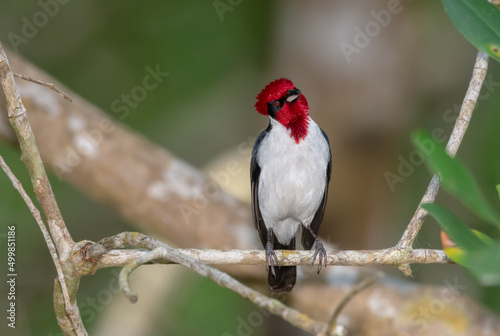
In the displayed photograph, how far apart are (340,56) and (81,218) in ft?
12.0

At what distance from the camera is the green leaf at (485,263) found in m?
1.28

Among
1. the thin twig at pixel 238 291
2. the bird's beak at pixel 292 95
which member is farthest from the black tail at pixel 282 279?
the thin twig at pixel 238 291

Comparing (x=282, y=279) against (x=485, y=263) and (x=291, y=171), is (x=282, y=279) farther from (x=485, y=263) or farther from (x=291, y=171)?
(x=485, y=263)

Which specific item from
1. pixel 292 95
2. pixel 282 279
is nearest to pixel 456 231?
pixel 292 95

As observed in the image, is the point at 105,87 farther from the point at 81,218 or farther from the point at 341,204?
the point at 341,204

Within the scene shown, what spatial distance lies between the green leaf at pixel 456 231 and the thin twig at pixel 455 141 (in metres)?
1.02

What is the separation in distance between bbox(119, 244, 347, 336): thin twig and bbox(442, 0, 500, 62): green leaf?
0.95 meters

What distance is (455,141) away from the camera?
266cm

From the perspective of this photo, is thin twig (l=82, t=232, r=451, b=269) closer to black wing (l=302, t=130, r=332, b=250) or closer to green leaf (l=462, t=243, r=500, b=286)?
green leaf (l=462, t=243, r=500, b=286)

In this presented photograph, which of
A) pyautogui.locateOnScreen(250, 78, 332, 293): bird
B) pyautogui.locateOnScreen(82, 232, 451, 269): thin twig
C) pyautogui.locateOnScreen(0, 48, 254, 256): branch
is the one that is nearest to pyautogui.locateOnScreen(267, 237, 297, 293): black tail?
pyautogui.locateOnScreen(250, 78, 332, 293): bird

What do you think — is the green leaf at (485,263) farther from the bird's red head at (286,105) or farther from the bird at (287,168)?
the bird's red head at (286,105)

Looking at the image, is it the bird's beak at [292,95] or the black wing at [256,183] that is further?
the black wing at [256,183]

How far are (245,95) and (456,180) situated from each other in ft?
18.9

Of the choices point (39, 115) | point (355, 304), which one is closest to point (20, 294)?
point (39, 115)
